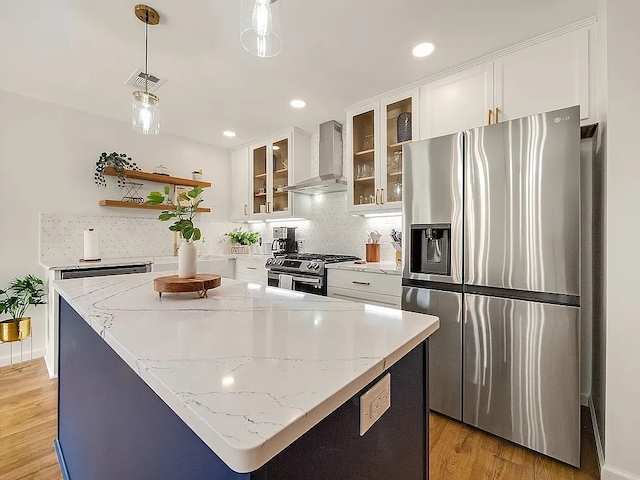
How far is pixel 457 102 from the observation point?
2348 mm

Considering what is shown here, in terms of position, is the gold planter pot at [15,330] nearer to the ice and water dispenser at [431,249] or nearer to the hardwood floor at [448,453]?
the hardwood floor at [448,453]

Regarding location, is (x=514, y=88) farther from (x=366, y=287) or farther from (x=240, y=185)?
(x=240, y=185)

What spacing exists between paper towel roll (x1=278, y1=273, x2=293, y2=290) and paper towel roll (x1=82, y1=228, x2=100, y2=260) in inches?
69.2

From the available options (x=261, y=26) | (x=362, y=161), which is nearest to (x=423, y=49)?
(x=362, y=161)

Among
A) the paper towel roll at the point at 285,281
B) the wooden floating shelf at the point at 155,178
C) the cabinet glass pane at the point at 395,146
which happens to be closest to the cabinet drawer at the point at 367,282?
the paper towel roll at the point at 285,281

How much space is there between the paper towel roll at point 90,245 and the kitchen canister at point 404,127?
2.97m

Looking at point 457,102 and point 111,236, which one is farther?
point 111,236

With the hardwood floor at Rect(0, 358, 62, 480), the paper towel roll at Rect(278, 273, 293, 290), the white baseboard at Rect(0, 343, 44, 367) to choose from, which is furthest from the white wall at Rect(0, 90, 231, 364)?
the paper towel roll at Rect(278, 273, 293, 290)

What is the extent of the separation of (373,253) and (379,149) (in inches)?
38.8

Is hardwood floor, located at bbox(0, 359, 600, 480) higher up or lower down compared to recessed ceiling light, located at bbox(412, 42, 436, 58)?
lower down

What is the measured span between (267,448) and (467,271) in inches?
69.6

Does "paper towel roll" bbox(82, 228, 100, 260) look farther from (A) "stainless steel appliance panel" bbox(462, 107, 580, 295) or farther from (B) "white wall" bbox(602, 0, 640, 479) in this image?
(B) "white wall" bbox(602, 0, 640, 479)

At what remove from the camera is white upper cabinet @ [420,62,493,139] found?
2218 mm

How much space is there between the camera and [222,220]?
4.46 metres
